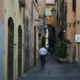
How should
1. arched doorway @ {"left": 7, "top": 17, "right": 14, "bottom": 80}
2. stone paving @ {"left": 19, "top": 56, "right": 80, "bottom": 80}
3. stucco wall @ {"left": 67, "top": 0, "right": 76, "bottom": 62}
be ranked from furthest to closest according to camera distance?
stucco wall @ {"left": 67, "top": 0, "right": 76, "bottom": 62} → stone paving @ {"left": 19, "top": 56, "right": 80, "bottom": 80} → arched doorway @ {"left": 7, "top": 17, "right": 14, "bottom": 80}

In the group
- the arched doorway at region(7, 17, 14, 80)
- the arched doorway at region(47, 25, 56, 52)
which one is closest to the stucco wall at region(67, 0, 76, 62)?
the arched doorway at region(7, 17, 14, 80)

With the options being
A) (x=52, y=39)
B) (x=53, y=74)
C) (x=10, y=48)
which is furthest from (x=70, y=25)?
(x=52, y=39)

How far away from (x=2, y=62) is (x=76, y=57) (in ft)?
74.3

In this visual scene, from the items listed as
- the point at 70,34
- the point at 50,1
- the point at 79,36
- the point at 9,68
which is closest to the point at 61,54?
the point at 70,34

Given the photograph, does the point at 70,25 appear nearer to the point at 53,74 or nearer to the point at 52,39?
the point at 53,74

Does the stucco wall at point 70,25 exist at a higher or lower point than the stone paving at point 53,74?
higher

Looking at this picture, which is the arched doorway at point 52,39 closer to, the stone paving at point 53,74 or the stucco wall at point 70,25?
the stucco wall at point 70,25

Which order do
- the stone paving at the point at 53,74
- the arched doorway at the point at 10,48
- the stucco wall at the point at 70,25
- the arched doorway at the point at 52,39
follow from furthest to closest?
the arched doorway at the point at 52,39 → the stucco wall at the point at 70,25 → the stone paving at the point at 53,74 → the arched doorway at the point at 10,48

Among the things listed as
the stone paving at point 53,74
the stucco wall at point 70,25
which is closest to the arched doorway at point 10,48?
the stone paving at point 53,74

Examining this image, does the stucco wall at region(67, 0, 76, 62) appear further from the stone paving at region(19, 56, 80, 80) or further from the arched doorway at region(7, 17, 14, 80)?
the arched doorway at region(7, 17, 14, 80)

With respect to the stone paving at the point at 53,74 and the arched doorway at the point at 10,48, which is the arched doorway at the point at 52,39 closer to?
the stone paving at the point at 53,74

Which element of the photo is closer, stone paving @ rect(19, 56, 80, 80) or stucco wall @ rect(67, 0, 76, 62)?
stone paving @ rect(19, 56, 80, 80)

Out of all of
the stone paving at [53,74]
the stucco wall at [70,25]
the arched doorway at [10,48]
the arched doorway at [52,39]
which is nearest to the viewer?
the arched doorway at [10,48]

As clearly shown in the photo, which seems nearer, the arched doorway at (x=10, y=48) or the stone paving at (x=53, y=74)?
the arched doorway at (x=10, y=48)
